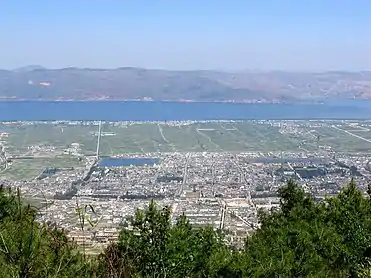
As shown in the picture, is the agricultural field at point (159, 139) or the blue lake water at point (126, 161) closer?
the blue lake water at point (126, 161)

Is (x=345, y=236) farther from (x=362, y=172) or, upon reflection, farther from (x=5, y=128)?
(x=5, y=128)

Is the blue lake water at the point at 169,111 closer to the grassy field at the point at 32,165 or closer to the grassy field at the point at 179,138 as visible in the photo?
the grassy field at the point at 179,138

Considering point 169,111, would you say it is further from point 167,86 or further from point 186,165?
point 186,165

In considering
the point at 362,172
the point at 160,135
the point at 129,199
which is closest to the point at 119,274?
the point at 129,199

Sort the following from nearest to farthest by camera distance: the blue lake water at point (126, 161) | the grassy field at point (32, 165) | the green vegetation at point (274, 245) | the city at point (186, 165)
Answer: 1. the green vegetation at point (274, 245)
2. the city at point (186, 165)
3. the grassy field at point (32, 165)
4. the blue lake water at point (126, 161)

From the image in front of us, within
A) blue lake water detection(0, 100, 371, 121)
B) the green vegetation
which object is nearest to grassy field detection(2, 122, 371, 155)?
blue lake water detection(0, 100, 371, 121)

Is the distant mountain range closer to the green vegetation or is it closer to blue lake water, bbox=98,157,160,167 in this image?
blue lake water, bbox=98,157,160,167

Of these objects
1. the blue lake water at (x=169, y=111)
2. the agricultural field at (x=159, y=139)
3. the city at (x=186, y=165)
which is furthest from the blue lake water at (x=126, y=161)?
the blue lake water at (x=169, y=111)
